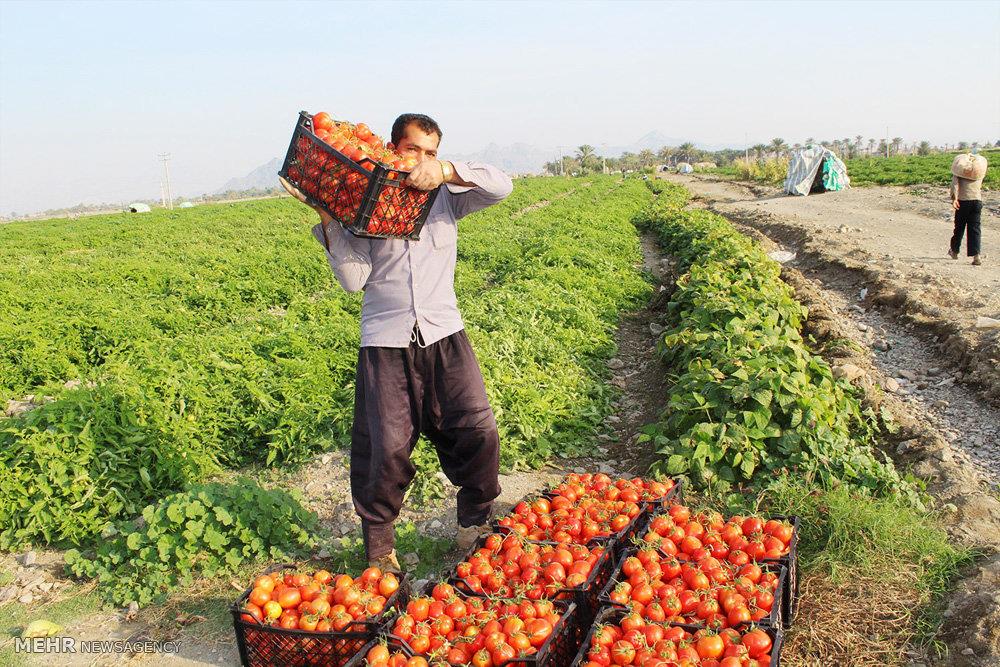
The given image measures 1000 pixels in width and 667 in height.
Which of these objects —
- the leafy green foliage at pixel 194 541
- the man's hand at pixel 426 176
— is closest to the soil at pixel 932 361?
the man's hand at pixel 426 176

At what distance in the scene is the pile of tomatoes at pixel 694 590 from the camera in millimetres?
2774

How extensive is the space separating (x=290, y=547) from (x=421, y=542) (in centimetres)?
79

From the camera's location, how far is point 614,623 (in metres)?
2.89

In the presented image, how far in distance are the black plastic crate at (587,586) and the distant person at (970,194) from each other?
423 inches

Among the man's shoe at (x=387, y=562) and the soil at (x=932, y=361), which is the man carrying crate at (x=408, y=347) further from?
the soil at (x=932, y=361)

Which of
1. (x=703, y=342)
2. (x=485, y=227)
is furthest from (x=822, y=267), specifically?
(x=485, y=227)

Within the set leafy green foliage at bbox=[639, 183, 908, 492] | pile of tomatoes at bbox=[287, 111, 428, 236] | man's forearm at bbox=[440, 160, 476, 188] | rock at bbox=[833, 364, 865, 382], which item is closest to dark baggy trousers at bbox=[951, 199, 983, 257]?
leafy green foliage at bbox=[639, 183, 908, 492]

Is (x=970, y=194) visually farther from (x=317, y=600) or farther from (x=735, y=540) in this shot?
(x=317, y=600)

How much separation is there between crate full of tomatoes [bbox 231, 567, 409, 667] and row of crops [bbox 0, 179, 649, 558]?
210 centimetres

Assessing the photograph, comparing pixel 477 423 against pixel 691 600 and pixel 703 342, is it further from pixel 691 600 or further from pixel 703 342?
pixel 703 342

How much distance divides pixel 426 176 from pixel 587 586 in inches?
74.6

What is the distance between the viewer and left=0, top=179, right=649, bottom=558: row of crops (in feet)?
15.4

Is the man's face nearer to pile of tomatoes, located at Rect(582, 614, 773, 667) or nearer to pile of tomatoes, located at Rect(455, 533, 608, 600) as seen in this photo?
pile of tomatoes, located at Rect(455, 533, 608, 600)

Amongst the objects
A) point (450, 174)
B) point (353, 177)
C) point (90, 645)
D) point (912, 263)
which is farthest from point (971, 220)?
point (90, 645)
